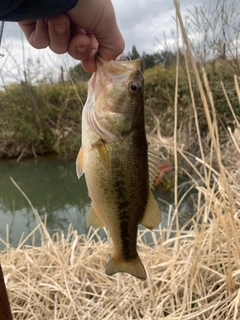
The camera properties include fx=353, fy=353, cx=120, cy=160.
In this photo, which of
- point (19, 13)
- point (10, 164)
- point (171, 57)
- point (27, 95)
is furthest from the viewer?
point (27, 95)

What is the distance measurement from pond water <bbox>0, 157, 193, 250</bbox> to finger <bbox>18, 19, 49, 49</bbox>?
116 inches

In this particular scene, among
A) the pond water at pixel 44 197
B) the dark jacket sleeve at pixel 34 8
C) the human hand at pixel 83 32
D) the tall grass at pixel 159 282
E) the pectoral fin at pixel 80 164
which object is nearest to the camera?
the dark jacket sleeve at pixel 34 8

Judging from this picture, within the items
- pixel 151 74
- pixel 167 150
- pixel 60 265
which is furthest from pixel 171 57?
pixel 60 265

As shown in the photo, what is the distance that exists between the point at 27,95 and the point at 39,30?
29.7ft

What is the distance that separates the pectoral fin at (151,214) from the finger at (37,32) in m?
0.64

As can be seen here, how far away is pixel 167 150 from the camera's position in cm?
680

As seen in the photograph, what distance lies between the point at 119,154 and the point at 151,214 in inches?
8.5

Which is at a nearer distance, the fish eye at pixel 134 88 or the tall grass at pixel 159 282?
the fish eye at pixel 134 88

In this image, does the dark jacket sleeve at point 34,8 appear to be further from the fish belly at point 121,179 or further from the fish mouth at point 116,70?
the fish belly at point 121,179

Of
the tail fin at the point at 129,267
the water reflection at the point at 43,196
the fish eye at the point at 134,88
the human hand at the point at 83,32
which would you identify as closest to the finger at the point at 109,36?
the human hand at the point at 83,32

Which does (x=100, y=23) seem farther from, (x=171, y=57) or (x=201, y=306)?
(x=171, y=57)

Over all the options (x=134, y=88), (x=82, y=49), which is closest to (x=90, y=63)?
(x=82, y=49)

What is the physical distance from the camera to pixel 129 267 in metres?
1.17

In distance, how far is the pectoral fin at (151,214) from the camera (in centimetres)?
109
